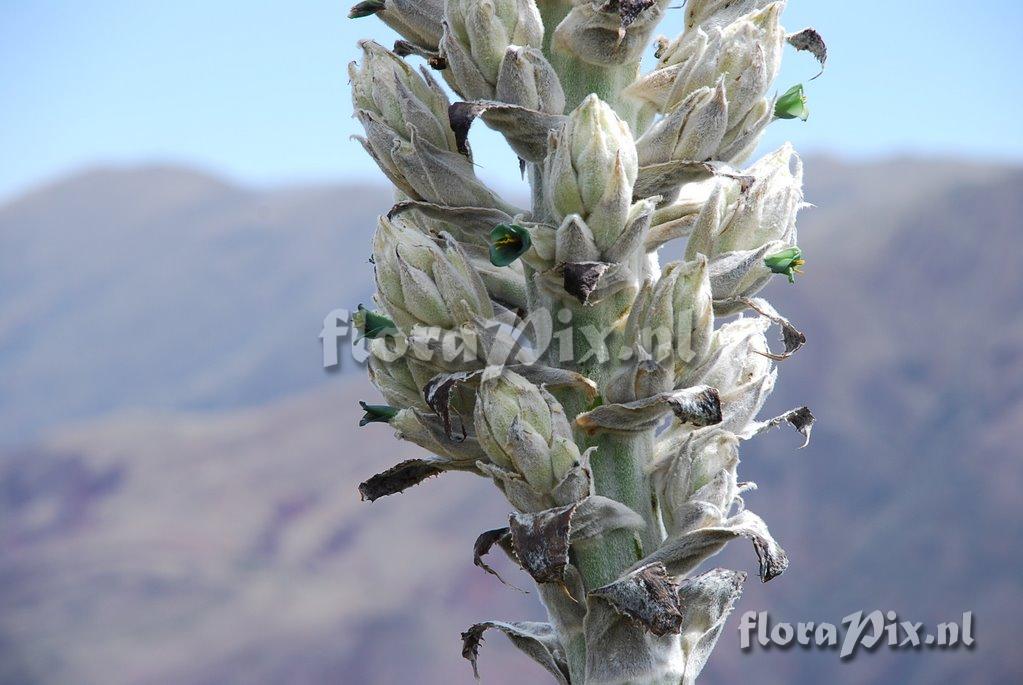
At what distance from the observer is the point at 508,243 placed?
3336 mm

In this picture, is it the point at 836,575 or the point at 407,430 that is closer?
the point at 407,430

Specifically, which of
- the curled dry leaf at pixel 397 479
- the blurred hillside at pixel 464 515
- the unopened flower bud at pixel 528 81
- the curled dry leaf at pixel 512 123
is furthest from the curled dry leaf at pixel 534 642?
the blurred hillside at pixel 464 515

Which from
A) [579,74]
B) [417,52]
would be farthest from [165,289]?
[579,74]

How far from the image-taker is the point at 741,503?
12.0 feet

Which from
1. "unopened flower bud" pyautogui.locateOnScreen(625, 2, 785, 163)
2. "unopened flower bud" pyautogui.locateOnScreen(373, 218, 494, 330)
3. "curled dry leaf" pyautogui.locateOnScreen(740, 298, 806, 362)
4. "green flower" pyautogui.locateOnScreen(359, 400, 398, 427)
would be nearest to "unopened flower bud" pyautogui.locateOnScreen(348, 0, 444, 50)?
"unopened flower bud" pyautogui.locateOnScreen(625, 2, 785, 163)

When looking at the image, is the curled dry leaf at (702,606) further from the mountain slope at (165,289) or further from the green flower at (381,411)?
the mountain slope at (165,289)

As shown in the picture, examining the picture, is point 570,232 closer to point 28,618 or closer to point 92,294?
point 28,618

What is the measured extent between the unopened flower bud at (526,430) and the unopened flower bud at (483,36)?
3.27 ft

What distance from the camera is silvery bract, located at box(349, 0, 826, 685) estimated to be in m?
3.23

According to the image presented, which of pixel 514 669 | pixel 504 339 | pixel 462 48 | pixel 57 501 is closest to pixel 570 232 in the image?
pixel 504 339

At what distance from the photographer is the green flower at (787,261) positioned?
342 cm

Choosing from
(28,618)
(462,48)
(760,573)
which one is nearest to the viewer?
(760,573)

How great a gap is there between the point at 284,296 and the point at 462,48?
139 meters

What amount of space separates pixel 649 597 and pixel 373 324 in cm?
126
